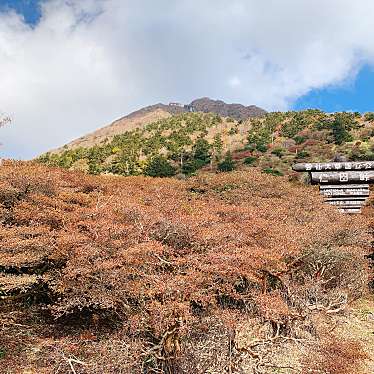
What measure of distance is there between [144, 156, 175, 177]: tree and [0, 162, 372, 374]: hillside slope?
25204 mm

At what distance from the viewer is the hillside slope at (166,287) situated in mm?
5375

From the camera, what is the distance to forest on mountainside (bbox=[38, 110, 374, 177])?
36562 millimetres

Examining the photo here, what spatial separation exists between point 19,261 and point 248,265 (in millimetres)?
3982

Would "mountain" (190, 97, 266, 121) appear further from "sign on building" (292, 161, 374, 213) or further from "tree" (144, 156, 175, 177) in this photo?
"sign on building" (292, 161, 374, 213)

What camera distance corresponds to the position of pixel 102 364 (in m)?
5.86

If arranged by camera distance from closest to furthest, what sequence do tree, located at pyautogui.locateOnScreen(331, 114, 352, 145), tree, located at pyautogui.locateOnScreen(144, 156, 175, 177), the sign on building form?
1. the sign on building
2. tree, located at pyautogui.locateOnScreen(144, 156, 175, 177)
3. tree, located at pyautogui.locateOnScreen(331, 114, 352, 145)

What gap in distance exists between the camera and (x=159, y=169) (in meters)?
36.1

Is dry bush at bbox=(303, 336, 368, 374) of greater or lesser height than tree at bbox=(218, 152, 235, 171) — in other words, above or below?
below

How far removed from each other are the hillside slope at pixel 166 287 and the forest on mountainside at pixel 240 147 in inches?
944

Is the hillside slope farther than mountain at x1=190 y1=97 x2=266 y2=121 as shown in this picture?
No

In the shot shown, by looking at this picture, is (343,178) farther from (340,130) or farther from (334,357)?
(340,130)

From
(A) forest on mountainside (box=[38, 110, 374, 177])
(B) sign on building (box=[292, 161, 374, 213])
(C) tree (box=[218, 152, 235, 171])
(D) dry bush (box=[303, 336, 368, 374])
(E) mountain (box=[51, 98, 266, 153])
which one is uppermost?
(E) mountain (box=[51, 98, 266, 153])

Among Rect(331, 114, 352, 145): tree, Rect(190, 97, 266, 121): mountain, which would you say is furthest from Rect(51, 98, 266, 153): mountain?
Rect(331, 114, 352, 145): tree

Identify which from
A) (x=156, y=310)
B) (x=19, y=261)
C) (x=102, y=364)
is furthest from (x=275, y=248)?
(x=19, y=261)
